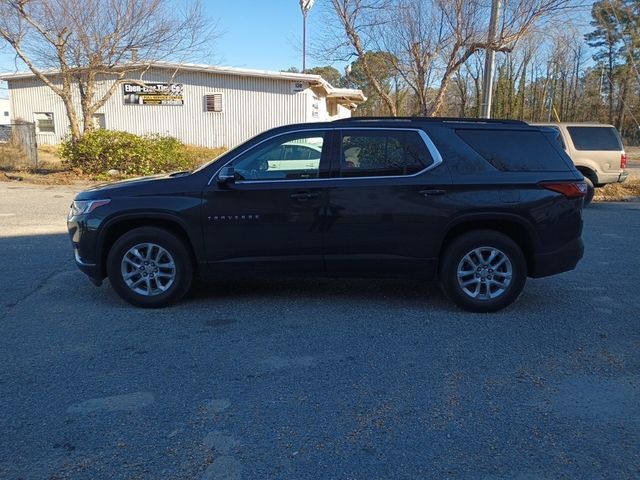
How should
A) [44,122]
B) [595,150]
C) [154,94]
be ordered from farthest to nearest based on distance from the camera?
1. [44,122]
2. [154,94]
3. [595,150]

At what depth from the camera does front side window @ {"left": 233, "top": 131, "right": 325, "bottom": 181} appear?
5.17m

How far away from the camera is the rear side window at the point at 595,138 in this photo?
1248 centimetres

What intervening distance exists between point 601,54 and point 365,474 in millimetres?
54467

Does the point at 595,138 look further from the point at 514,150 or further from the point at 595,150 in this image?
the point at 514,150

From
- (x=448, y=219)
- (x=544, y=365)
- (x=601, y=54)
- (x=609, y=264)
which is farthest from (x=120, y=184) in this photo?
(x=601, y=54)

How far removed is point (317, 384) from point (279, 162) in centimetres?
236

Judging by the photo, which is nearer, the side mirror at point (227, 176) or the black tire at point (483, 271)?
the side mirror at point (227, 176)

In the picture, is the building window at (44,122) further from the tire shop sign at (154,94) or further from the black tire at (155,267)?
the black tire at (155,267)

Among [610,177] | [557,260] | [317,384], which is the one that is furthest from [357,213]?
[610,177]

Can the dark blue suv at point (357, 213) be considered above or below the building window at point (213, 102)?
below

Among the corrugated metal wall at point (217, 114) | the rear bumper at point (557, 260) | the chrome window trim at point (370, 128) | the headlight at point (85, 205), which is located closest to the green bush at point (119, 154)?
the corrugated metal wall at point (217, 114)

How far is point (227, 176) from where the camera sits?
503 centimetres

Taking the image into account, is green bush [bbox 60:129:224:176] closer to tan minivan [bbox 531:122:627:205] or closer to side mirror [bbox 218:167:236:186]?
tan minivan [bbox 531:122:627:205]

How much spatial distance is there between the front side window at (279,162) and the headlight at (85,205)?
52.5 inches
